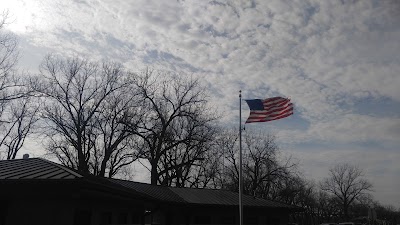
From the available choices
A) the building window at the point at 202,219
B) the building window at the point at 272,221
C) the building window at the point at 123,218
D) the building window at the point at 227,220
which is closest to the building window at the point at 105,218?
Result: the building window at the point at 123,218

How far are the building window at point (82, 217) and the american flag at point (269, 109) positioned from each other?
9.14 m

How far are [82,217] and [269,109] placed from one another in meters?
10.3

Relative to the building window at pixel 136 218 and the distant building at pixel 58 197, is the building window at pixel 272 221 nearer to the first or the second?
the distant building at pixel 58 197

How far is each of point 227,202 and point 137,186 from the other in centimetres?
697

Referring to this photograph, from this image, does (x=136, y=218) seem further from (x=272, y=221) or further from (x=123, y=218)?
(x=272, y=221)

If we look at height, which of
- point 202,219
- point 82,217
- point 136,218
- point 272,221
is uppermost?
point 82,217

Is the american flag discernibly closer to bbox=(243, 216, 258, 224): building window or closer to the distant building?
the distant building

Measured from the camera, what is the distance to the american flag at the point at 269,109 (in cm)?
1938

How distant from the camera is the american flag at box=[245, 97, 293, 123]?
19375mm

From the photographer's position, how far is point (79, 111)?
3844 cm

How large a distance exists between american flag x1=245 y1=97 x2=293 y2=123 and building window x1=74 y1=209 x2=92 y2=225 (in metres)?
9.14

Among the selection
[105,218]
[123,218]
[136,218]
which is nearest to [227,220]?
A: [136,218]

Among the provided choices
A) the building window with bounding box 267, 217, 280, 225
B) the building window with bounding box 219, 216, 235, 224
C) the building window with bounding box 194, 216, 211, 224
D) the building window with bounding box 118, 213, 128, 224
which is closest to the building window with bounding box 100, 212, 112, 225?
the building window with bounding box 118, 213, 128, 224

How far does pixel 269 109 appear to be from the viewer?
65.6 feet
